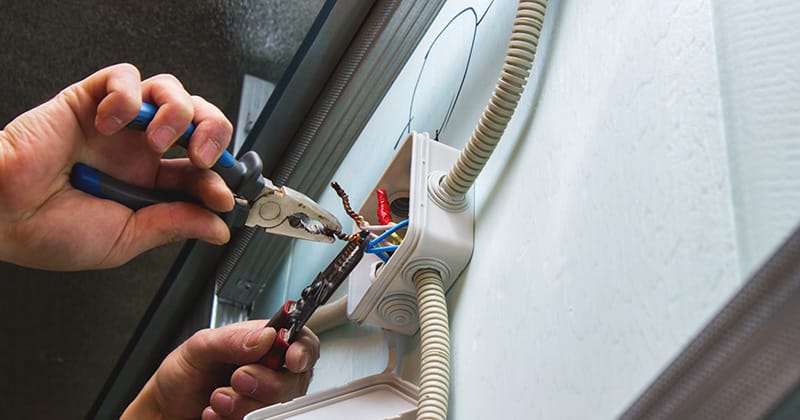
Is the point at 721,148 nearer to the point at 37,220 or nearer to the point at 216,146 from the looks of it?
the point at 216,146

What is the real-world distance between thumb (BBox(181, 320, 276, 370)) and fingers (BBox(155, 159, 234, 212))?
6.8 inches

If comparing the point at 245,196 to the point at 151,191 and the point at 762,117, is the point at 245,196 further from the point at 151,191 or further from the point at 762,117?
the point at 762,117

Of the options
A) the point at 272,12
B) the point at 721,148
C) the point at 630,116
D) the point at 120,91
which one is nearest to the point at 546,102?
the point at 630,116

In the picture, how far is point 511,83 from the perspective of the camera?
655mm

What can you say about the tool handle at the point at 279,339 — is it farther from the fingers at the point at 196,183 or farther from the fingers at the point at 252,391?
the fingers at the point at 196,183

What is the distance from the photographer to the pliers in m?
0.77

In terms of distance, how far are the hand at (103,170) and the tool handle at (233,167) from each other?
0.04 ft

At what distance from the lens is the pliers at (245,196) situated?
2.52 feet

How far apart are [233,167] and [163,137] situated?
84 mm

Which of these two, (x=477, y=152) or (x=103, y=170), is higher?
(x=477, y=152)

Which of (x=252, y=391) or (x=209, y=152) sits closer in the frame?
(x=209, y=152)

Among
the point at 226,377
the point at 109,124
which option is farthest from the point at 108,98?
the point at 226,377

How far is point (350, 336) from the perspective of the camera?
0.97 meters

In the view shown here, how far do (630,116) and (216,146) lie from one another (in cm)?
42
